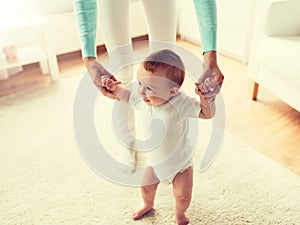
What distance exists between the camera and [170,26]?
1097 millimetres

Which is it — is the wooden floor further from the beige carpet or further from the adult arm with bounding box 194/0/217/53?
the adult arm with bounding box 194/0/217/53

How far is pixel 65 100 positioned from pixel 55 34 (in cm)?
60

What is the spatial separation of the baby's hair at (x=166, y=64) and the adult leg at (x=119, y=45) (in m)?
0.26

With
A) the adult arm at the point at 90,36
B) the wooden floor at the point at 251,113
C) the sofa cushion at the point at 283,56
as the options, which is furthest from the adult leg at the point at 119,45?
the sofa cushion at the point at 283,56

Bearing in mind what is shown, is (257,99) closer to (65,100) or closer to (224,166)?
(224,166)

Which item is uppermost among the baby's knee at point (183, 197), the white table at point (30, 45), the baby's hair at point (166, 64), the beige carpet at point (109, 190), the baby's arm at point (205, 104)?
the baby's hair at point (166, 64)

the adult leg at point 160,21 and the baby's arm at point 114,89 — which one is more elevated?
the adult leg at point 160,21

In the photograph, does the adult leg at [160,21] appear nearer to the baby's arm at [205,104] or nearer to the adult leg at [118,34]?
the adult leg at [118,34]

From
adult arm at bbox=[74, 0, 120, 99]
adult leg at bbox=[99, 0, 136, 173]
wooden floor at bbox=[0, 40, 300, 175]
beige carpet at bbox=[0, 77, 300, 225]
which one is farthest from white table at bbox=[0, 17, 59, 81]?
adult arm at bbox=[74, 0, 120, 99]

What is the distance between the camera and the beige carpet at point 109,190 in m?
1.08

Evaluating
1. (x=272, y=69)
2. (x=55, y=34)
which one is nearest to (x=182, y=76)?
(x=272, y=69)

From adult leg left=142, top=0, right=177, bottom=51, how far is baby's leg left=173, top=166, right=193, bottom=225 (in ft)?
1.36

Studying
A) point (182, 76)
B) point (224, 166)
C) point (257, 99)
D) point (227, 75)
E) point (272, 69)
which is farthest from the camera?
point (227, 75)

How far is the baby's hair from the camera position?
83cm
